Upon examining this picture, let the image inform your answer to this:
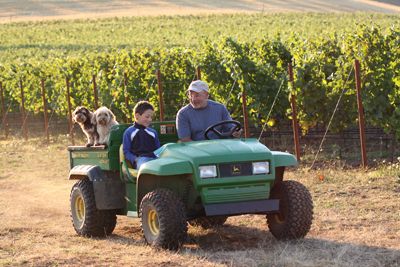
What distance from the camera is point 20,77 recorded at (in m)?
31.4

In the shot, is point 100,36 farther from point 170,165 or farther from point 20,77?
point 170,165

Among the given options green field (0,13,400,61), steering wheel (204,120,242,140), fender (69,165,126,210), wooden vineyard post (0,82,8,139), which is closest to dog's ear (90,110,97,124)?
fender (69,165,126,210)

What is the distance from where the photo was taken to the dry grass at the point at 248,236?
8758 millimetres

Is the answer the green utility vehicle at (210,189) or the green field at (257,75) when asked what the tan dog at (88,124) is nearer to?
the green field at (257,75)

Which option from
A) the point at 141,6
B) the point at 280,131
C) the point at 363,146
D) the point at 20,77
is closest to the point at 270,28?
the point at 141,6

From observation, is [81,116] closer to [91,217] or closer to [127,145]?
[91,217]

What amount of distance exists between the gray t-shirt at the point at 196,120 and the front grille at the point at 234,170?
42.9 inches

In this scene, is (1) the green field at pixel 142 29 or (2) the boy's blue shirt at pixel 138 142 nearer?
(2) the boy's blue shirt at pixel 138 142

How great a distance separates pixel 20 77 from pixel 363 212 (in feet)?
70.6

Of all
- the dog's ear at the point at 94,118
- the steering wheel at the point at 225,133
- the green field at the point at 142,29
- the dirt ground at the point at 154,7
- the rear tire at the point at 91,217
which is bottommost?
the rear tire at the point at 91,217

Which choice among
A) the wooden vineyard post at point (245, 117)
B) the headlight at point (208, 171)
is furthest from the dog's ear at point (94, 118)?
the headlight at point (208, 171)

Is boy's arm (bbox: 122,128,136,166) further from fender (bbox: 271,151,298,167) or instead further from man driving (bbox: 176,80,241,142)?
fender (bbox: 271,151,298,167)

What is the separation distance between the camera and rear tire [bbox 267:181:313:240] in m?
9.44

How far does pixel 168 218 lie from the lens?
9.08m
